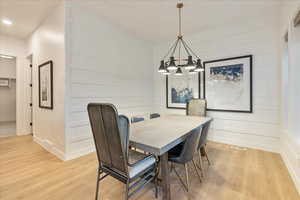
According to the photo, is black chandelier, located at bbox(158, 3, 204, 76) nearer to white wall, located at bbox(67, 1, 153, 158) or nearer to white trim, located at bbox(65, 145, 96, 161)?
white wall, located at bbox(67, 1, 153, 158)

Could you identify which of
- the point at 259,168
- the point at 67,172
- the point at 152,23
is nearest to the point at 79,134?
the point at 67,172

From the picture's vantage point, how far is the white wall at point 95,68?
8.74 feet

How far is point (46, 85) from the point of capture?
3107mm

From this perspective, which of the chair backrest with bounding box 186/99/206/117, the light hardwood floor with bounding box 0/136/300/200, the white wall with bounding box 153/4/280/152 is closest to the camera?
the light hardwood floor with bounding box 0/136/300/200

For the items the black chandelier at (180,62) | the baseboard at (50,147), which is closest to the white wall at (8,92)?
the baseboard at (50,147)

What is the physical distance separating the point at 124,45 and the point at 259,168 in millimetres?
3834

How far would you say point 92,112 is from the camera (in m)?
1.33

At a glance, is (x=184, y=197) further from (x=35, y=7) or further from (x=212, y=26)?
(x=35, y=7)

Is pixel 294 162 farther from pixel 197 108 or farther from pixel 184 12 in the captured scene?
pixel 184 12

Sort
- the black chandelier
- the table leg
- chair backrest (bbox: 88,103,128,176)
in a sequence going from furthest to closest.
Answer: the black chandelier < the table leg < chair backrest (bbox: 88,103,128,176)

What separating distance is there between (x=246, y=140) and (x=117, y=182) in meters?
2.90

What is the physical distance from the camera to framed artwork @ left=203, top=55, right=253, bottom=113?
3.12m

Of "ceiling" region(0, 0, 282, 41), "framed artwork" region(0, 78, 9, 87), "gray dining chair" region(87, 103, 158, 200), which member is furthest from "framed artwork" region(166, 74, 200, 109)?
"framed artwork" region(0, 78, 9, 87)

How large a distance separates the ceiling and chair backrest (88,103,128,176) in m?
2.38
